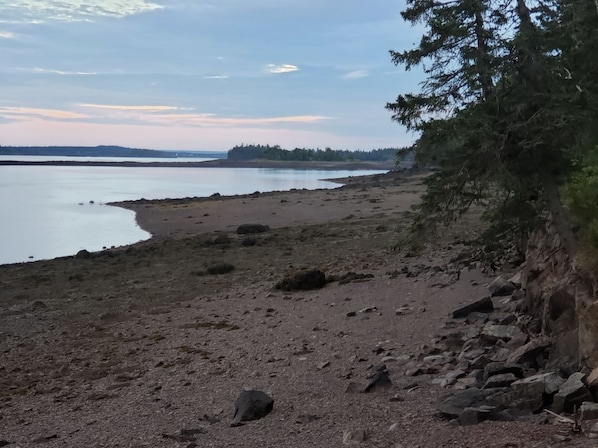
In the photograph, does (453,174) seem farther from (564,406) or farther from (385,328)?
(385,328)

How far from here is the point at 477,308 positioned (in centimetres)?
895

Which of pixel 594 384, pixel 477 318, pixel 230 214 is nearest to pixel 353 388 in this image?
pixel 594 384

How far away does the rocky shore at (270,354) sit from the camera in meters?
5.84

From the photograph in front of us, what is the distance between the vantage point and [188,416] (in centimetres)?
673

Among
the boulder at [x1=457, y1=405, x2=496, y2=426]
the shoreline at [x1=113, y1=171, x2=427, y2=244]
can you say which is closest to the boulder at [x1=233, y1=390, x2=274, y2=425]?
the boulder at [x1=457, y1=405, x2=496, y2=426]

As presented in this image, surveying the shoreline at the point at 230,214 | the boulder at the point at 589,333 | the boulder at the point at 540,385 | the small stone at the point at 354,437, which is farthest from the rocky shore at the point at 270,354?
the shoreline at the point at 230,214

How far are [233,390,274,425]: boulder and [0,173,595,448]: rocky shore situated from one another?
27 millimetres

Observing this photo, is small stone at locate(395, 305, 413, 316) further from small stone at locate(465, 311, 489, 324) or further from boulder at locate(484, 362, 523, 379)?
boulder at locate(484, 362, 523, 379)

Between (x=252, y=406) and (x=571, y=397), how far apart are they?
2.87 meters

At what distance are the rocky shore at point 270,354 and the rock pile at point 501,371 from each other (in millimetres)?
32

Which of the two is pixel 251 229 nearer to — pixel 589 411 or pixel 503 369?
pixel 503 369

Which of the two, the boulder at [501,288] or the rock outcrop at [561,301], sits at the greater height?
the rock outcrop at [561,301]

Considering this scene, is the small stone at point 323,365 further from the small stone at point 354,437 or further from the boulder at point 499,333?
the small stone at point 354,437

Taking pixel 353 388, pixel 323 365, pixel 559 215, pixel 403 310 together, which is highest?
pixel 559 215
